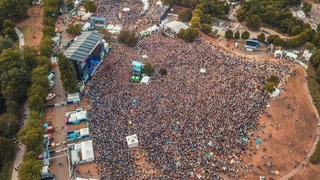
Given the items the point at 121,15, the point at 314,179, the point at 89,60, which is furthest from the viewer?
the point at 121,15

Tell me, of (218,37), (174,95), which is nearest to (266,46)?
(218,37)

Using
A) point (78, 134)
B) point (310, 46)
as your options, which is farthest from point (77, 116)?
point (310, 46)

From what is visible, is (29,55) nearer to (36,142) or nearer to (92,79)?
(92,79)

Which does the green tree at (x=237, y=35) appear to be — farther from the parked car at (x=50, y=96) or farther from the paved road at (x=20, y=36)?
the paved road at (x=20, y=36)

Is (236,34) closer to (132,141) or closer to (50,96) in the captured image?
(132,141)

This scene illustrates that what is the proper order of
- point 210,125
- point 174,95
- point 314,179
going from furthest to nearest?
point 174,95
point 210,125
point 314,179

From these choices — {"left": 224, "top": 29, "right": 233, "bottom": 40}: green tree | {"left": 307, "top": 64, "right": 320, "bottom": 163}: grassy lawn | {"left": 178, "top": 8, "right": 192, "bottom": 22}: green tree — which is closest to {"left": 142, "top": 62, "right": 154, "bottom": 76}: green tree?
{"left": 224, "top": 29, "right": 233, "bottom": 40}: green tree

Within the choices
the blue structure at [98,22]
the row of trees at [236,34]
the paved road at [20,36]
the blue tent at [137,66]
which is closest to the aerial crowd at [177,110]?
the blue tent at [137,66]
